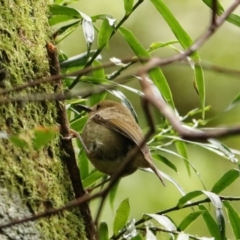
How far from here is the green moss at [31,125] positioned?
1473 millimetres

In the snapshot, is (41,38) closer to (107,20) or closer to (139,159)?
(107,20)

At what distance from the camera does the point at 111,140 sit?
2250mm

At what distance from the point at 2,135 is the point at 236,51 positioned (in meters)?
3.90

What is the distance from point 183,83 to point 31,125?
324 cm

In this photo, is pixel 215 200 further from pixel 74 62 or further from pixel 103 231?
pixel 74 62

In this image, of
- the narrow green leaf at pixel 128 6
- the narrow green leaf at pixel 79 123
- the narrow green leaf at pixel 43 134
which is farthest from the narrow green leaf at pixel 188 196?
the narrow green leaf at pixel 43 134

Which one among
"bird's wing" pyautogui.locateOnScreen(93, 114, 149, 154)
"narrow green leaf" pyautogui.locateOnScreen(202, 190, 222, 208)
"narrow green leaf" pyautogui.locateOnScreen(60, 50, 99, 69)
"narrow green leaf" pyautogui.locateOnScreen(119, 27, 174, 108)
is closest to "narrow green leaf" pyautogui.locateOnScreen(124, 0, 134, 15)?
"narrow green leaf" pyautogui.locateOnScreen(119, 27, 174, 108)

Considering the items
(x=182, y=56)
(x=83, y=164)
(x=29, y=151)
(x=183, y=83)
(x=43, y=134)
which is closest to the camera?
(x=182, y=56)

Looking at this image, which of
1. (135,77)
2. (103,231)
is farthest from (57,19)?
(103,231)

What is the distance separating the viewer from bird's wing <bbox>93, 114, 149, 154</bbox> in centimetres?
214

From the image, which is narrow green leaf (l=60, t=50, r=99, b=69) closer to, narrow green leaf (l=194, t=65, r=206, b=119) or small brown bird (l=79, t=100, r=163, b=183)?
small brown bird (l=79, t=100, r=163, b=183)

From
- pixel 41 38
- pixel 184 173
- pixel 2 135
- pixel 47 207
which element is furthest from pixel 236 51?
pixel 2 135

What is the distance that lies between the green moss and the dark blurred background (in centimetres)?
216

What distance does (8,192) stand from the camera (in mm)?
1408
